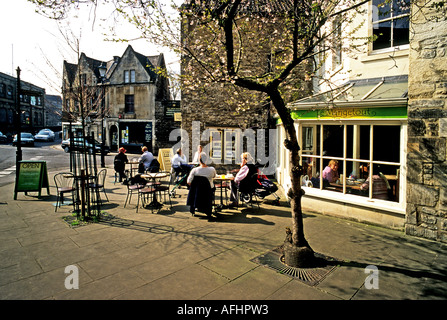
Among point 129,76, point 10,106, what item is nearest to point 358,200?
point 129,76

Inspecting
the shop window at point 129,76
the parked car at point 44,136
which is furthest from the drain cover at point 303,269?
the parked car at point 44,136

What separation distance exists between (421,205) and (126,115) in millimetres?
28202

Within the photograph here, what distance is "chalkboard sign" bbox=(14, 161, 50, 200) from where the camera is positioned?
888cm

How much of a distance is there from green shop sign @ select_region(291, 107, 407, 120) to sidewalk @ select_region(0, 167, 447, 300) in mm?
2531

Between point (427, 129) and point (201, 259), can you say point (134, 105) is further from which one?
point (427, 129)

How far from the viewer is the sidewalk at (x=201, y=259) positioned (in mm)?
3672

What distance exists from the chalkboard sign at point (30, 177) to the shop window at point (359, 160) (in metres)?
8.53

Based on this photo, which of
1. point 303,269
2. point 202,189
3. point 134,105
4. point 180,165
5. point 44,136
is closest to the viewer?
point 303,269

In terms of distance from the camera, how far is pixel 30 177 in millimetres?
9047

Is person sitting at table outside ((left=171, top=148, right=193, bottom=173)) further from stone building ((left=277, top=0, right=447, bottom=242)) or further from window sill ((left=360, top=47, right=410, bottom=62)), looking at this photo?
window sill ((left=360, top=47, right=410, bottom=62))

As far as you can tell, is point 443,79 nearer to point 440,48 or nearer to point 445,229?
point 440,48

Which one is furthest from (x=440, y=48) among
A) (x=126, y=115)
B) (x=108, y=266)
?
(x=126, y=115)

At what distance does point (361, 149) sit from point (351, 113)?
0.93 metres

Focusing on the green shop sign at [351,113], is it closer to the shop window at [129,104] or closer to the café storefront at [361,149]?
the café storefront at [361,149]
